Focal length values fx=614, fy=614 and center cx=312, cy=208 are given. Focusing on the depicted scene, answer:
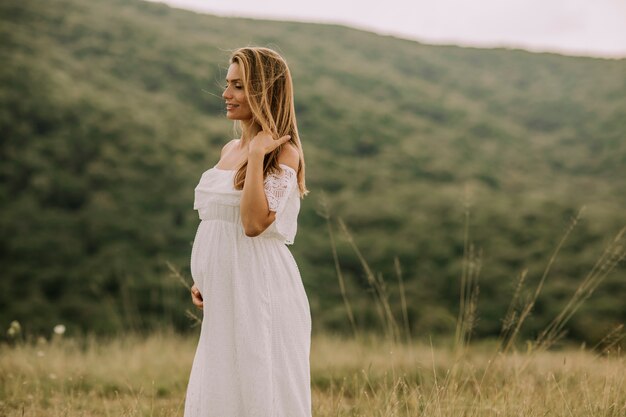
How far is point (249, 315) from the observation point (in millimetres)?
2377

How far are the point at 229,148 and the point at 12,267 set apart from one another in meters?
9.47

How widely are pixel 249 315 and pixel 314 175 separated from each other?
40.7 feet

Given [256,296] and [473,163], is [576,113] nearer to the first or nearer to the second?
[473,163]

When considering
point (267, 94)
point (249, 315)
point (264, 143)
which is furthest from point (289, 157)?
point (249, 315)

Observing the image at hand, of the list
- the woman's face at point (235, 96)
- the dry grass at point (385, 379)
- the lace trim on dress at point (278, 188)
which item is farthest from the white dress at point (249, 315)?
the dry grass at point (385, 379)

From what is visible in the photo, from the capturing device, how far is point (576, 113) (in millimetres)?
21531

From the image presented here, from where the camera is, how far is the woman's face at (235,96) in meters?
2.51

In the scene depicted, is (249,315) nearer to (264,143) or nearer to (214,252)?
(214,252)

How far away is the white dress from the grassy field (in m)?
0.72

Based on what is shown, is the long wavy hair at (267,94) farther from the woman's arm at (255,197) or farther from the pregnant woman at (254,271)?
the woman's arm at (255,197)

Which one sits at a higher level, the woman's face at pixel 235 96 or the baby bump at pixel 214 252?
the woman's face at pixel 235 96

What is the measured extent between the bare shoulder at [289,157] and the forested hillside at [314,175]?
182 inches

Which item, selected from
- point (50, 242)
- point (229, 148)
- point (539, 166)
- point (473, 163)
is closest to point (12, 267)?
point (50, 242)

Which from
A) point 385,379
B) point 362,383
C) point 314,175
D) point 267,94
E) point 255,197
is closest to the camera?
point 255,197
